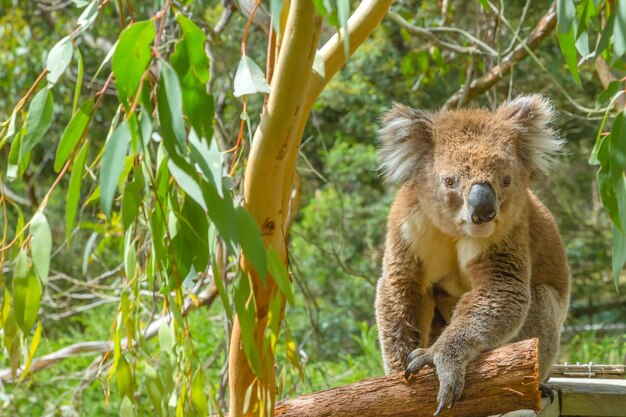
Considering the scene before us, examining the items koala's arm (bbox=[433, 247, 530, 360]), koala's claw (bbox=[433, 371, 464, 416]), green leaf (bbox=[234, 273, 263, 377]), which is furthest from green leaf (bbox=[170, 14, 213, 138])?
koala's arm (bbox=[433, 247, 530, 360])

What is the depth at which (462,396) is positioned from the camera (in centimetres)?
222

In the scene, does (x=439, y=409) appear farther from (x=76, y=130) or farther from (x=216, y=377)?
(x=216, y=377)

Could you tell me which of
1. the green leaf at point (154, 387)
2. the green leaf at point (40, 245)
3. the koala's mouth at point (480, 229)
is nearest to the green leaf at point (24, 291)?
the green leaf at point (40, 245)

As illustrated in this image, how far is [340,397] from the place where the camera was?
2.16 metres

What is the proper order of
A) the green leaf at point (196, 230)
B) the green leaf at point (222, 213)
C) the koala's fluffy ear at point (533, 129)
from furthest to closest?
the koala's fluffy ear at point (533, 129)
the green leaf at point (196, 230)
the green leaf at point (222, 213)

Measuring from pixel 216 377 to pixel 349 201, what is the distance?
7.33 feet

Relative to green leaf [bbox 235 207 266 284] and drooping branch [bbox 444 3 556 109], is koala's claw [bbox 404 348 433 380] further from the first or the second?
drooping branch [bbox 444 3 556 109]

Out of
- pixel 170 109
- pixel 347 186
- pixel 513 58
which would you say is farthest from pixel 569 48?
pixel 347 186

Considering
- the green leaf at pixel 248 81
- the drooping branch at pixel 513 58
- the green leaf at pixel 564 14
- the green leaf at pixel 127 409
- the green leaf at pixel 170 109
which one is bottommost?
the green leaf at pixel 127 409

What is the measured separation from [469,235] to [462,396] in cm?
66

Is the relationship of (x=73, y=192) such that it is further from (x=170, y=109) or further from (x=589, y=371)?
(x=589, y=371)

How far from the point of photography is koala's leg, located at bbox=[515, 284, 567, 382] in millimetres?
2832

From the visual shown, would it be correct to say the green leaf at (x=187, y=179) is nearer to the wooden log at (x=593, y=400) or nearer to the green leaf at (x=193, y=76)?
the green leaf at (x=193, y=76)

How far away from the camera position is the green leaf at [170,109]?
1139mm
